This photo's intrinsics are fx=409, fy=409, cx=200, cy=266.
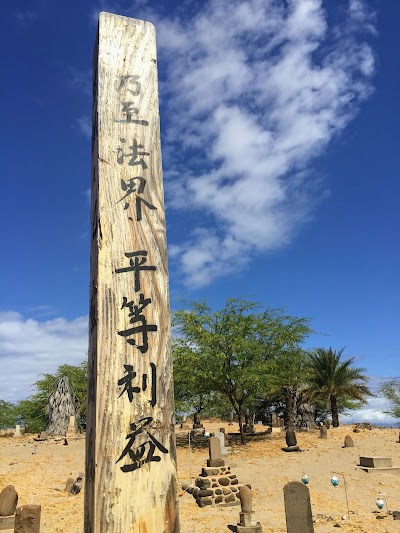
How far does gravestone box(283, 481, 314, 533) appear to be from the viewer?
7047mm

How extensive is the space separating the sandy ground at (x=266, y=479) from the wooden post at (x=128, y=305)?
28.1 ft

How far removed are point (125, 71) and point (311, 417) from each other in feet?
111

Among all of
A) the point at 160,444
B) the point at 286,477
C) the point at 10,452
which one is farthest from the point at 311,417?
the point at 160,444

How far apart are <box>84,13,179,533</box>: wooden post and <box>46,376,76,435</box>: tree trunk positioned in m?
30.2

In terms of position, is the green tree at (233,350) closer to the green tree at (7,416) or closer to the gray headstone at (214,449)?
the gray headstone at (214,449)

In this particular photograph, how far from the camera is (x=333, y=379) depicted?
30.3 m

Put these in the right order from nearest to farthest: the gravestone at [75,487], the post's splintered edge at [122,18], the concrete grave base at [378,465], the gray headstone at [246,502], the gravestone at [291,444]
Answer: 1. the post's splintered edge at [122,18]
2. the gray headstone at [246,502]
3. the gravestone at [75,487]
4. the concrete grave base at [378,465]
5. the gravestone at [291,444]

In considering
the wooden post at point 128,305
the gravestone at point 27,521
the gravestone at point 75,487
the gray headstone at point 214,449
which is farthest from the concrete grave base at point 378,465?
the wooden post at point 128,305

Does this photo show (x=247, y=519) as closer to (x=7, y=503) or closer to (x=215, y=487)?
(x=215, y=487)

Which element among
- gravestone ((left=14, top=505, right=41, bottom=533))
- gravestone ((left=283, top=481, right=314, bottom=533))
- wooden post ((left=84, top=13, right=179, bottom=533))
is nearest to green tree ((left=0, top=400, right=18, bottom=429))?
gravestone ((left=14, top=505, right=41, bottom=533))

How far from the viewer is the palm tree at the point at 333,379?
99.2 ft

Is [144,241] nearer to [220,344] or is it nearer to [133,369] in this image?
[133,369]

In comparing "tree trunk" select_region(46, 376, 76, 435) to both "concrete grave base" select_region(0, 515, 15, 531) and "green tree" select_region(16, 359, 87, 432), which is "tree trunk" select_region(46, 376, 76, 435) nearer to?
"green tree" select_region(16, 359, 87, 432)

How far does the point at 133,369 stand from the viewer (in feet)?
5.84
